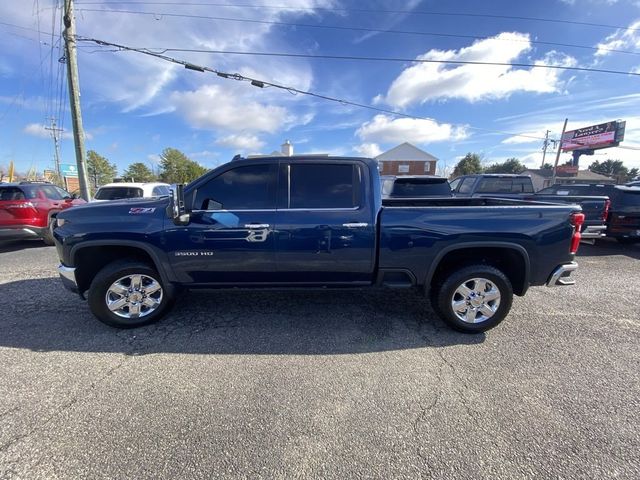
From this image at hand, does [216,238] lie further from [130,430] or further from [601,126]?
[601,126]

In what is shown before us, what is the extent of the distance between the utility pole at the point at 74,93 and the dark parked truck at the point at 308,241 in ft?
33.0

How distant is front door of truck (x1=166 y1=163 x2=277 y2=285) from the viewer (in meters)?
3.25

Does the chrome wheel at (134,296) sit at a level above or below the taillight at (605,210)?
below

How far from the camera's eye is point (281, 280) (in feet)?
11.4

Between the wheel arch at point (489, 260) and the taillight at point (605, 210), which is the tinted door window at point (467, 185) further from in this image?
the wheel arch at point (489, 260)

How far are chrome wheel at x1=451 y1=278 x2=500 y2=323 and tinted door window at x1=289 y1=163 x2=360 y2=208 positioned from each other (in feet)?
5.07

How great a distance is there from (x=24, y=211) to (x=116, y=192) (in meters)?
1.92

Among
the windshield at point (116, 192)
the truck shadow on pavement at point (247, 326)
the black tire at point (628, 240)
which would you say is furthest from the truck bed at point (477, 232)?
the windshield at point (116, 192)

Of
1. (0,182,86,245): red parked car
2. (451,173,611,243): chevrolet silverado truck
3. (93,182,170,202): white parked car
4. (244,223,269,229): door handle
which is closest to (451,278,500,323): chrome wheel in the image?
(244,223,269,229): door handle

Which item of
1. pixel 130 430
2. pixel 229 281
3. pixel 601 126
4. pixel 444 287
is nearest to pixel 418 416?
pixel 444 287

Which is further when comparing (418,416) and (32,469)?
(418,416)

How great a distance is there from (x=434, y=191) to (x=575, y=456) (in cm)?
647

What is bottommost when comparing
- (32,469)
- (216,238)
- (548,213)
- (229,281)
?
(32,469)

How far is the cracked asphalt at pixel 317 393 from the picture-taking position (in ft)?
6.16
